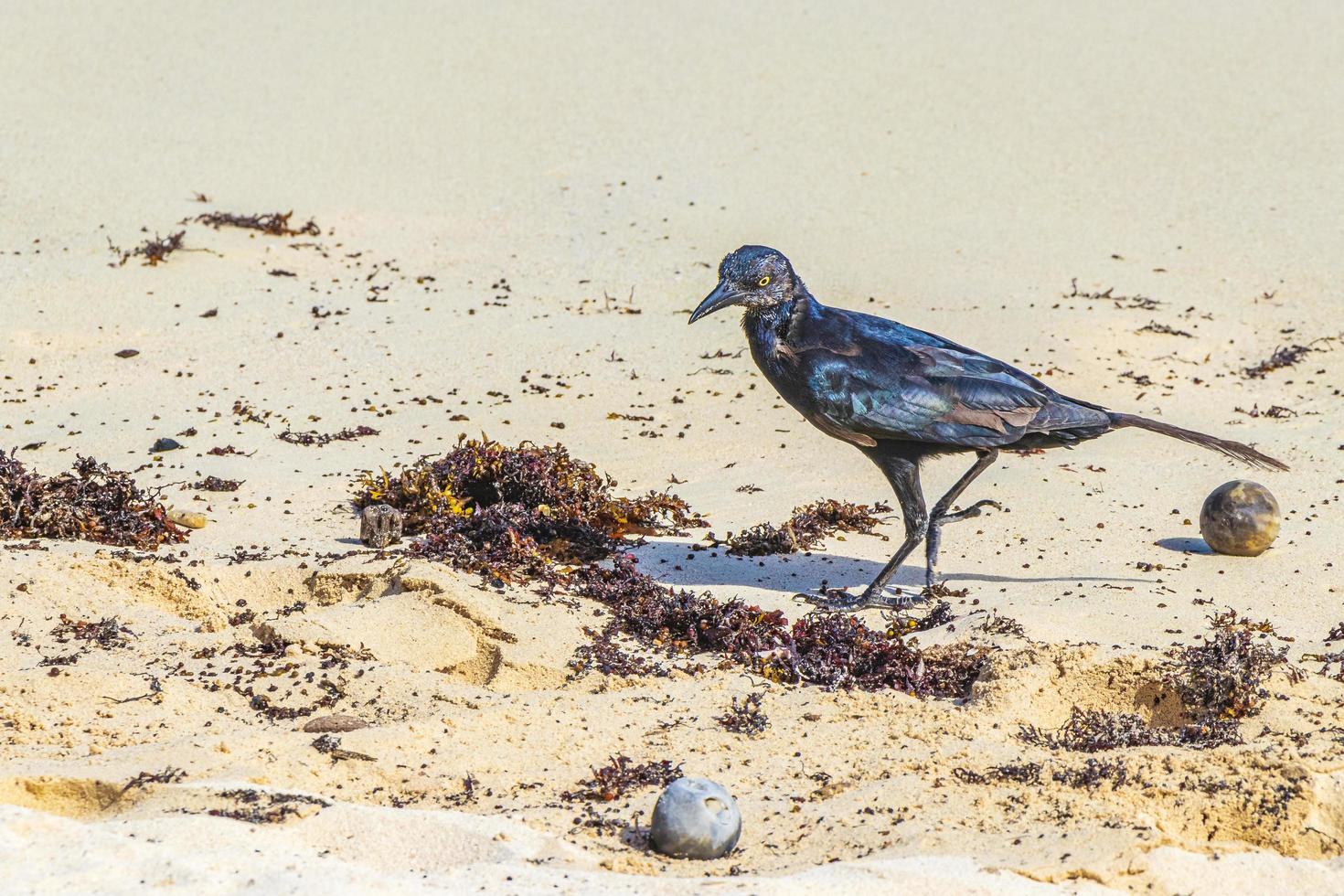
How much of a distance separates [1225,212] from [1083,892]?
1120 cm

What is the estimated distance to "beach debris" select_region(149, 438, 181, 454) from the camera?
27.9ft

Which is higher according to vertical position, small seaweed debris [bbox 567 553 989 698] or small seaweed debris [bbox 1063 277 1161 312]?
small seaweed debris [bbox 1063 277 1161 312]

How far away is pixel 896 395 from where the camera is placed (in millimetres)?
6445

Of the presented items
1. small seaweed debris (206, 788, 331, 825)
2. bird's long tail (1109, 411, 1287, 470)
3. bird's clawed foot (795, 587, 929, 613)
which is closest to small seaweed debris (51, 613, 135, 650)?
small seaweed debris (206, 788, 331, 825)

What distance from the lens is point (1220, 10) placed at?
19.0 metres

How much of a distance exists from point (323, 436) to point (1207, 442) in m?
5.13

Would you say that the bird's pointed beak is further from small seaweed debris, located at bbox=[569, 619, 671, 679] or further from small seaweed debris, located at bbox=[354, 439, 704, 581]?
small seaweed debris, located at bbox=[569, 619, 671, 679]

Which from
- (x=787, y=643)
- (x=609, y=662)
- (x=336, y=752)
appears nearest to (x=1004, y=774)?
(x=787, y=643)

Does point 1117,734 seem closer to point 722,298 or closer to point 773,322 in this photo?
point 773,322

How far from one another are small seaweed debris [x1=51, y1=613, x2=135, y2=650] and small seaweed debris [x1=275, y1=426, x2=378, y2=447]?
324 cm

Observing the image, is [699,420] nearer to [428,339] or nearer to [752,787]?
[428,339]

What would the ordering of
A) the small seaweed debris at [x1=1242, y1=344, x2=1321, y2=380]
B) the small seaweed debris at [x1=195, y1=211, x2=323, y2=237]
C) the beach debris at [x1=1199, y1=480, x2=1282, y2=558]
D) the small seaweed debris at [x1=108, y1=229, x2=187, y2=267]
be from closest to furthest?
the beach debris at [x1=1199, y1=480, x2=1282, y2=558] < the small seaweed debris at [x1=1242, y1=344, x2=1321, y2=380] < the small seaweed debris at [x1=108, y1=229, x2=187, y2=267] < the small seaweed debris at [x1=195, y1=211, x2=323, y2=237]

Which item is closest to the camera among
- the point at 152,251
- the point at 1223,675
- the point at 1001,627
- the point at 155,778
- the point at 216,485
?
the point at 155,778

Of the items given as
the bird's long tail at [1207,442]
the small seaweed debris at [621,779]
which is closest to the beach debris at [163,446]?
the small seaweed debris at [621,779]
